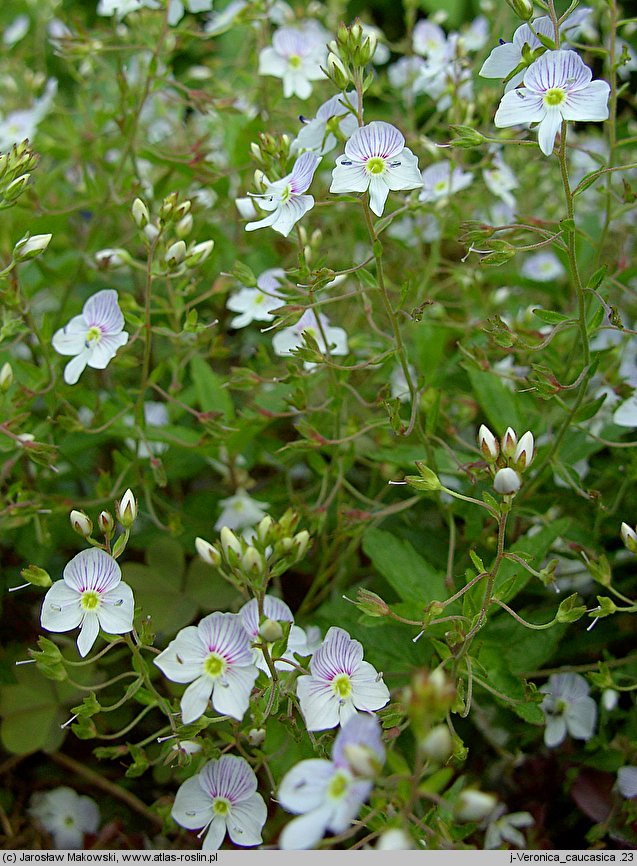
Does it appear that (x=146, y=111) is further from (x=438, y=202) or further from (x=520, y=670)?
(x=520, y=670)

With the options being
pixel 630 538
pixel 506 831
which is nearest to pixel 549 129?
pixel 630 538

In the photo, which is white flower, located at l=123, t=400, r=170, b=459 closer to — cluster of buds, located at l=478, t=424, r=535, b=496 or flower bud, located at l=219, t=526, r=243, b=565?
flower bud, located at l=219, t=526, r=243, b=565

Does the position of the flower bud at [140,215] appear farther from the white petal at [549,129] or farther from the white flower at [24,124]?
the white flower at [24,124]

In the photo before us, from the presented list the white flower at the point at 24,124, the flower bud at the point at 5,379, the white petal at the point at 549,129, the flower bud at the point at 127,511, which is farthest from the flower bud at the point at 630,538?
the white flower at the point at 24,124

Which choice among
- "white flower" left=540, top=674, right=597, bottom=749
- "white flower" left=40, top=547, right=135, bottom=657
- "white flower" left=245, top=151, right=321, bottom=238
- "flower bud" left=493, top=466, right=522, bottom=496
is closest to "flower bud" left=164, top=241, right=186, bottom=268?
"white flower" left=245, top=151, right=321, bottom=238

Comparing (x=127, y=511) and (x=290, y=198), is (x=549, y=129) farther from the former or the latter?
(x=127, y=511)

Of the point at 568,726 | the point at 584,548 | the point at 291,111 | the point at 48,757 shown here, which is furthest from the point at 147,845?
the point at 291,111
